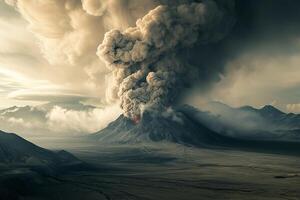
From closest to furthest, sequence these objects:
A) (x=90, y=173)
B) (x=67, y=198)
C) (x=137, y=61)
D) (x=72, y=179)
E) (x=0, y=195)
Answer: (x=0, y=195)
(x=67, y=198)
(x=72, y=179)
(x=90, y=173)
(x=137, y=61)

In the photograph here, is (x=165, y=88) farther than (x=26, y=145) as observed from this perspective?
Yes

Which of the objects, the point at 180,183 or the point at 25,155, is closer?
the point at 180,183

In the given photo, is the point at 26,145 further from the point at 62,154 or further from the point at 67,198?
the point at 67,198

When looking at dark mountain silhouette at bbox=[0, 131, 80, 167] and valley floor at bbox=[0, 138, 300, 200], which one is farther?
dark mountain silhouette at bbox=[0, 131, 80, 167]

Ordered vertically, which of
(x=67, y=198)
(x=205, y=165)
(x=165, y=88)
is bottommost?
(x=67, y=198)

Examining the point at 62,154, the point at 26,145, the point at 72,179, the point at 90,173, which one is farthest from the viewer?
the point at 62,154

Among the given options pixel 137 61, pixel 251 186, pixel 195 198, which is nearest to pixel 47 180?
pixel 195 198

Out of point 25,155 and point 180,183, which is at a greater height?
point 25,155

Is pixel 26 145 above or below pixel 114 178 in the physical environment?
above

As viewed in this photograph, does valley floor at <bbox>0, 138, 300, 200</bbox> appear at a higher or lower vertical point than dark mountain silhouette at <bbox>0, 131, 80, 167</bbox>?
lower

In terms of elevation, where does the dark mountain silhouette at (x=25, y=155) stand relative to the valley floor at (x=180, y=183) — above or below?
above

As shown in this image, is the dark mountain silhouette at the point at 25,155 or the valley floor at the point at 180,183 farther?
the dark mountain silhouette at the point at 25,155
